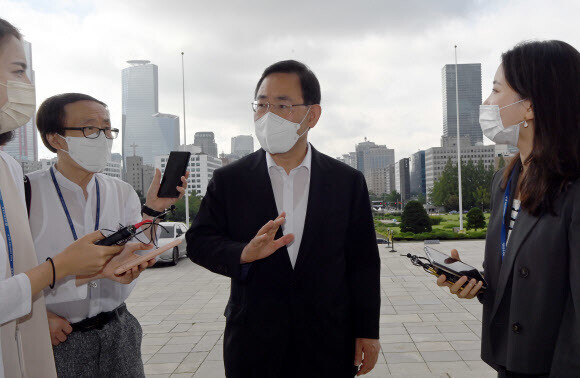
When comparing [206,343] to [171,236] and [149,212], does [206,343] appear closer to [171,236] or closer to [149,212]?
[149,212]

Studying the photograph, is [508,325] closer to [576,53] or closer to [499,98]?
[499,98]

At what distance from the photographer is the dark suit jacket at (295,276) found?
6.40ft

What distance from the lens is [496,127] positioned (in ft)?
6.55

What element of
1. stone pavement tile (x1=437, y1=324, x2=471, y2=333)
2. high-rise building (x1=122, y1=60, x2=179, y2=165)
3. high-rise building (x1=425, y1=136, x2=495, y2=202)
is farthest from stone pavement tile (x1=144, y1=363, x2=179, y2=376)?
high-rise building (x1=425, y1=136, x2=495, y2=202)

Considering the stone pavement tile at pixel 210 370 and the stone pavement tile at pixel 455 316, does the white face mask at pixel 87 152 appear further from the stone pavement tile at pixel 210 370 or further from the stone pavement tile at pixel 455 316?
the stone pavement tile at pixel 455 316

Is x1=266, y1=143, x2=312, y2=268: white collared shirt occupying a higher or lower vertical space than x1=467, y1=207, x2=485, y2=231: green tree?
higher

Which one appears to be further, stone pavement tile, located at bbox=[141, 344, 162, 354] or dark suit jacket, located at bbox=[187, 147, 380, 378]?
stone pavement tile, located at bbox=[141, 344, 162, 354]

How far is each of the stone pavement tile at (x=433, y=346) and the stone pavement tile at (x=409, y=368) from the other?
0.45 m

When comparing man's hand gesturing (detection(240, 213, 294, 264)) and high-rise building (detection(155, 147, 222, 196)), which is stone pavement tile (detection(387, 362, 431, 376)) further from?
high-rise building (detection(155, 147, 222, 196))

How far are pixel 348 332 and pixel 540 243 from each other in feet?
3.08

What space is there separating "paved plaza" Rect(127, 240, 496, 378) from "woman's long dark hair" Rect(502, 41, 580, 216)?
302 centimetres

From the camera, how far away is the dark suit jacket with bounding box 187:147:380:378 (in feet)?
6.40

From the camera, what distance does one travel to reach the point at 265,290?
6.51 feet

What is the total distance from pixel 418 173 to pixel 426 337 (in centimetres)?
12719
